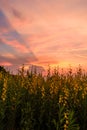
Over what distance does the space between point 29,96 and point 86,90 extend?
2.27 metres

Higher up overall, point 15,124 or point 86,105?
point 86,105

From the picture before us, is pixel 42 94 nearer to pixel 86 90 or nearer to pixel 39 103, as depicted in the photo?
pixel 39 103

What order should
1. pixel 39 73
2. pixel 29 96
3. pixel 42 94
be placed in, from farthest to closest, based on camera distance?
pixel 39 73 → pixel 29 96 → pixel 42 94

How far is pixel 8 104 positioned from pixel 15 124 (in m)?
0.78

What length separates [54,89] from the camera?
11.8 metres

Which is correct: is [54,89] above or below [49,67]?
below

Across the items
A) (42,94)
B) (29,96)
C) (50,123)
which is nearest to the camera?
(50,123)

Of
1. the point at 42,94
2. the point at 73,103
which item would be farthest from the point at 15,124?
the point at 73,103

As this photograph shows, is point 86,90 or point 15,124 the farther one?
point 86,90

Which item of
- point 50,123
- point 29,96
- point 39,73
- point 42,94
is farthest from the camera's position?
point 39,73

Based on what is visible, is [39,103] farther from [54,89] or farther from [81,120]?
[81,120]

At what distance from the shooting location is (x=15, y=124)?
10.9 m

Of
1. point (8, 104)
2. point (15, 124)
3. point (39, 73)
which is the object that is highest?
point (39, 73)

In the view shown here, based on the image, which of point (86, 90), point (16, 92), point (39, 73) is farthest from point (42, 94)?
point (39, 73)
